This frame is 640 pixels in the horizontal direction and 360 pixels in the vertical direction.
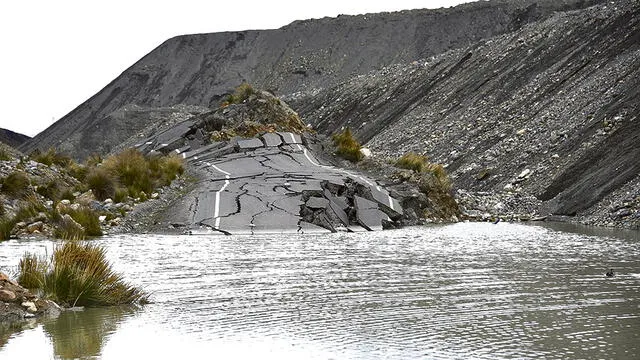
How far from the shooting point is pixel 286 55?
11706 centimetres

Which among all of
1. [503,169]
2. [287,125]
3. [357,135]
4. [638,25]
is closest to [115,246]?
[287,125]

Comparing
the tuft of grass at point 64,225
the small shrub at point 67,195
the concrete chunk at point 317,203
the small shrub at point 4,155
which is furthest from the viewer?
the small shrub at point 4,155

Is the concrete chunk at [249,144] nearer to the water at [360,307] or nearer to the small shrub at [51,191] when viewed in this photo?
the small shrub at [51,191]

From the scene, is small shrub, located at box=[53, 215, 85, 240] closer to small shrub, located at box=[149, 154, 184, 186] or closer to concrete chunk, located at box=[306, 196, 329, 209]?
small shrub, located at box=[149, 154, 184, 186]

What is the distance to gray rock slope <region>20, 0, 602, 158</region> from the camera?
356ft

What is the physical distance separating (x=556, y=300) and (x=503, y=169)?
1068 inches

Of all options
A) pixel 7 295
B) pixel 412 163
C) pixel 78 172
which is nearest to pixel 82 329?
pixel 7 295

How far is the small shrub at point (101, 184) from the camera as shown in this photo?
20.9 m

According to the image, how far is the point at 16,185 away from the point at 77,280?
472 inches

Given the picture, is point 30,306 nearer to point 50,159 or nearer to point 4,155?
point 4,155

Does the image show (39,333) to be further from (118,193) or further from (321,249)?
(118,193)

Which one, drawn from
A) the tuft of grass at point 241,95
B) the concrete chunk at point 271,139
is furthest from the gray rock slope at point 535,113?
the tuft of grass at point 241,95

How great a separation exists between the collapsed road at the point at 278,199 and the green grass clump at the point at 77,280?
9766 mm

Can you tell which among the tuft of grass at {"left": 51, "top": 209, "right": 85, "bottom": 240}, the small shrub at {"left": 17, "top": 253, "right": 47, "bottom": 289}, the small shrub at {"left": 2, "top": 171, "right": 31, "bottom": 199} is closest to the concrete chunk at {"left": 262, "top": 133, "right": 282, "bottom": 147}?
the small shrub at {"left": 2, "top": 171, "right": 31, "bottom": 199}
